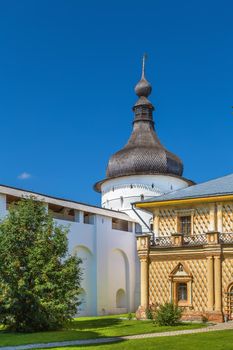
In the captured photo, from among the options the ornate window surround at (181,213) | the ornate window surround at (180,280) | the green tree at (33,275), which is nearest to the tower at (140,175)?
the ornate window surround at (181,213)

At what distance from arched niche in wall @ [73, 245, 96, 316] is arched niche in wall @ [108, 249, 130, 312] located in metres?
1.65

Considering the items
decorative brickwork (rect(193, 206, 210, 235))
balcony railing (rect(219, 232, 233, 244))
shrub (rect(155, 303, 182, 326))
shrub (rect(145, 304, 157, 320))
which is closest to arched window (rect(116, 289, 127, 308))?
shrub (rect(145, 304, 157, 320))

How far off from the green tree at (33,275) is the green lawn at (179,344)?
4605mm

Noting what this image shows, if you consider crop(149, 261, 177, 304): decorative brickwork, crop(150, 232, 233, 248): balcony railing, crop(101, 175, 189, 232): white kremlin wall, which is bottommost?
crop(149, 261, 177, 304): decorative brickwork

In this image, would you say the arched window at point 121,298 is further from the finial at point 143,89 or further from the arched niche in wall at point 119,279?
the finial at point 143,89

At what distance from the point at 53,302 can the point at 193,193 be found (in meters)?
10.1

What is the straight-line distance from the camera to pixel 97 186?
4184 cm

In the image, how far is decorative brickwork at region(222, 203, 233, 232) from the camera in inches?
1047

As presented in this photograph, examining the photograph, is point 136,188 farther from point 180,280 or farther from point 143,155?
point 180,280

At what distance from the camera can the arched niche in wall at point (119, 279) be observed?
111ft

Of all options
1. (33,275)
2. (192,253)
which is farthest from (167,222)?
(33,275)

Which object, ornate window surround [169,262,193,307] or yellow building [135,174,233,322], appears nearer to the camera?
yellow building [135,174,233,322]

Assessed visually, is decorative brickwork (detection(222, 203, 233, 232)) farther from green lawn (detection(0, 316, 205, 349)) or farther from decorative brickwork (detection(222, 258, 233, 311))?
green lawn (detection(0, 316, 205, 349))

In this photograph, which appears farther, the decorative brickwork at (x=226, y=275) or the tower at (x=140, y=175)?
the tower at (x=140, y=175)
